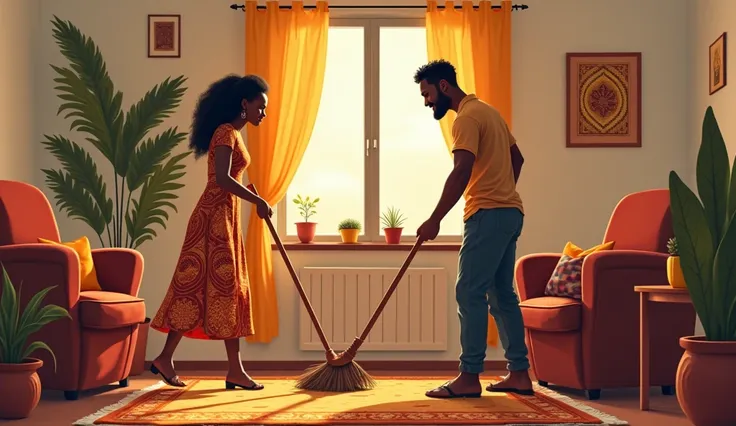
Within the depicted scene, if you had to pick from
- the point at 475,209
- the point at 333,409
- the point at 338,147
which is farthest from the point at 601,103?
the point at 333,409

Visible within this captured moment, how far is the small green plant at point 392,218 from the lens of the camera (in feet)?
20.0

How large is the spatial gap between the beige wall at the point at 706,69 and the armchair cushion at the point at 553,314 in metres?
1.31

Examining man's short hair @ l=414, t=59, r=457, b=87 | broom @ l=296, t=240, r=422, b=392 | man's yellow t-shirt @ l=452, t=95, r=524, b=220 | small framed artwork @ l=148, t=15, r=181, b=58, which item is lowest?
broom @ l=296, t=240, r=422, b=392

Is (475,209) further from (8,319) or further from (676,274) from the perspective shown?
(8,319)

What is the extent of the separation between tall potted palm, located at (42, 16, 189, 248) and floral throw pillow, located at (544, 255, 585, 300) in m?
2.23

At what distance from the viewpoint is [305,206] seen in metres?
6.16

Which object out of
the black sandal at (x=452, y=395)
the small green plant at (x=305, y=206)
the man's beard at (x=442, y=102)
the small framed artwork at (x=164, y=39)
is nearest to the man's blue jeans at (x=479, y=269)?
the black sandal at (x=452, y=395)

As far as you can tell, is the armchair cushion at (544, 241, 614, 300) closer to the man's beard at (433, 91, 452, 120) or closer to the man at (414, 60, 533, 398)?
the man at (414, 60, 533, 398)

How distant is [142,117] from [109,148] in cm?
26

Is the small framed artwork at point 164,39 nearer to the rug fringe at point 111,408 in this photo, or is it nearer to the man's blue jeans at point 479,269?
the rug fringe at point 111,408

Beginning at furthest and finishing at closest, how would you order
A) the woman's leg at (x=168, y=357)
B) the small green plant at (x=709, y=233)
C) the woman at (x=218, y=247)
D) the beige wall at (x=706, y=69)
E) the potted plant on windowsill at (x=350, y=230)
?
the potted plant on windowsill at (x=350, y=230)
the beige wall at (x=706, y=69)
the woman's leg at (x=168, y=357)
the woman at (x=218, y=247)
the small green plant at (x=709, y=233)

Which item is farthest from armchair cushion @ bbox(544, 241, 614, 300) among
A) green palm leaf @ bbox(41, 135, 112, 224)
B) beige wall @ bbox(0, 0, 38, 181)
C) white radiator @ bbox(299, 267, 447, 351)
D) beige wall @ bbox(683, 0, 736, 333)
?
beige wall @ bbox(0, 0, 38, 181)

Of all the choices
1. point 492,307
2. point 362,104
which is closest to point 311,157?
point 362,104

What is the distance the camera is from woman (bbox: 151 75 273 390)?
435 centimetres
